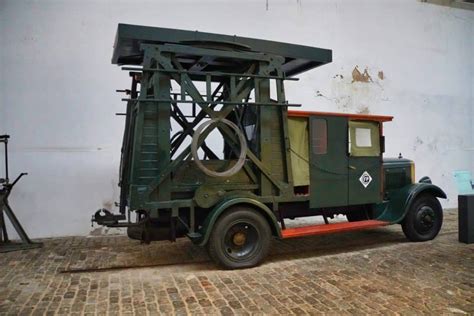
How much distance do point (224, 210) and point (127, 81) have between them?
3863 mm

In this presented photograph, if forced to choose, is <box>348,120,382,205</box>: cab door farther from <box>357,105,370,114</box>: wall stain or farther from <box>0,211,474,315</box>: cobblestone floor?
<box>357,105,370,114</box>: wall stain

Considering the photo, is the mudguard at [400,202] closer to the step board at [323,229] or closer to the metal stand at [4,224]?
the step board at [323,229]

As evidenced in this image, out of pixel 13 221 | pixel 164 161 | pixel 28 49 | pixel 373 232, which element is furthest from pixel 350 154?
pixel 28 49

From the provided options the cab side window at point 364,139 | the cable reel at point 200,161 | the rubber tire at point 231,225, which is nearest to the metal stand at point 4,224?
the rubber tire at point 231,225

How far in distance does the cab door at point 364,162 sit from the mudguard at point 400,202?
24 cm

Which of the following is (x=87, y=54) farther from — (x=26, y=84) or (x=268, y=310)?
(x=268, y=310)

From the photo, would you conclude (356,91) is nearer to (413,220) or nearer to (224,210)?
(413,220)

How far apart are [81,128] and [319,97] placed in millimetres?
5143

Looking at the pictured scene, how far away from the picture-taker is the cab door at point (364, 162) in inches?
226

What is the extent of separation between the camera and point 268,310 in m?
3.44

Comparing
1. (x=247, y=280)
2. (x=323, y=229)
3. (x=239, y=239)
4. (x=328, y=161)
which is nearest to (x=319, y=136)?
(x=328, y=161)

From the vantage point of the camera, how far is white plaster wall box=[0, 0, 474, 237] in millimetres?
6691

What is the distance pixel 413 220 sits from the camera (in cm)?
600

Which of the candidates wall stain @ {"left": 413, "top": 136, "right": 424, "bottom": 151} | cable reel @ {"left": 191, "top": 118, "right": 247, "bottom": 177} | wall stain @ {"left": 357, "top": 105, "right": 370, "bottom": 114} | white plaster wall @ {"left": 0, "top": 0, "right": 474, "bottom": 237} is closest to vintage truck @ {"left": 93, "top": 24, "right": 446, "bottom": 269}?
cable reel @ {"left": 191, "top": 118, "right": 247, "bottom": 177}
